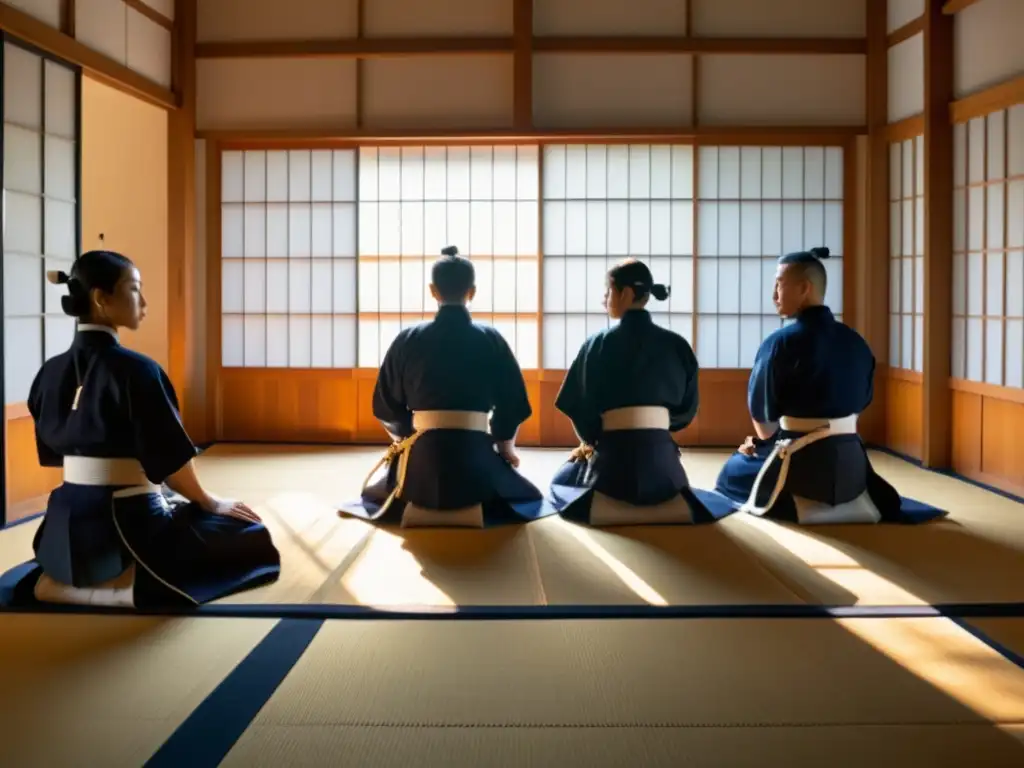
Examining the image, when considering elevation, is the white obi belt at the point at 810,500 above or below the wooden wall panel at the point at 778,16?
below

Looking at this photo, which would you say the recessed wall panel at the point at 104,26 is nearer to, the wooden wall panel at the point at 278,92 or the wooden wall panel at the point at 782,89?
the wooden wall panel at the point at 278,92

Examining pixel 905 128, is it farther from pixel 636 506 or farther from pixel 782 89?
pixel 636 506

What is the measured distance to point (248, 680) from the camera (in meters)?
2.42

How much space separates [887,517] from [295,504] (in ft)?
8.28

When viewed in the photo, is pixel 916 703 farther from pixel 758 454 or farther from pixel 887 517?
pixel 758 454

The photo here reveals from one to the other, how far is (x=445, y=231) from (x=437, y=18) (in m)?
1.33

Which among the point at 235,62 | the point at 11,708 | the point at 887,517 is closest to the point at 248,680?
the point at 11,708

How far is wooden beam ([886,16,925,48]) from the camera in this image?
19.3 feet

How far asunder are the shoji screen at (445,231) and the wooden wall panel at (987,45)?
8.41ft

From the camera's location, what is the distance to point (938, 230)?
18.5 feet

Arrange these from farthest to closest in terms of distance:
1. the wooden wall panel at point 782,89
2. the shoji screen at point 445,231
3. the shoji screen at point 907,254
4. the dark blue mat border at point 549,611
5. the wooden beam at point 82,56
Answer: the shoji screen at point 445,231
the wooden wall panel at point 782,89
the shoji screen at point 907,254
the wooden beam at point 82,56
the dark blue mat border at point 549,611

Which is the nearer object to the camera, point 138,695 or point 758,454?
point 138,695

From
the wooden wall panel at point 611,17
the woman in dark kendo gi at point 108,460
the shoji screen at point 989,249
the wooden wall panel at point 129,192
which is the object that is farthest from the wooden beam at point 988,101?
the wooden wall panel at point 129,192

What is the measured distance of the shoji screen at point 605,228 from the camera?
6715 millimetres
